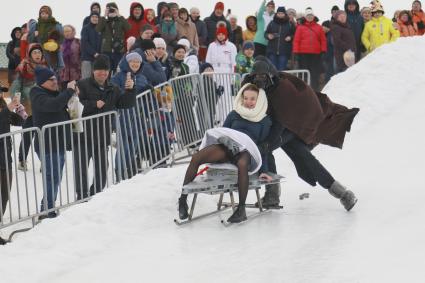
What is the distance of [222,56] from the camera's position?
1689 centimetres

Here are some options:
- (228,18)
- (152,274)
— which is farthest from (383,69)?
(152,274)

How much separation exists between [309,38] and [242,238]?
32.5 feet

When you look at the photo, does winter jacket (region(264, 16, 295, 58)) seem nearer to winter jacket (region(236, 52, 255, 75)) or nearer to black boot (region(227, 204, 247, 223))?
winter jacket (region(236, 52, 255, 75))

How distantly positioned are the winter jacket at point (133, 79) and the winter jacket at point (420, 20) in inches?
422

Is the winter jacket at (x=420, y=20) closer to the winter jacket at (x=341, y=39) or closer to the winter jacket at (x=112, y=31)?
the winter jacket at (x=341, y=39)

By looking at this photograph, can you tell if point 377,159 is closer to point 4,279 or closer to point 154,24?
point 4,279

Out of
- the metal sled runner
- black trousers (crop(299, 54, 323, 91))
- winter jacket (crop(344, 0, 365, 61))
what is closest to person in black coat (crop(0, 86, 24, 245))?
the metal sled runner

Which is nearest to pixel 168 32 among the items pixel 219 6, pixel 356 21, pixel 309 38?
pixel 219 6

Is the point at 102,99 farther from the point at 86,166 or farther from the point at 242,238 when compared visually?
the point at 242,238

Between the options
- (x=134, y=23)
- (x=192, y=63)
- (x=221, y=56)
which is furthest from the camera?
(x=134, y=23)

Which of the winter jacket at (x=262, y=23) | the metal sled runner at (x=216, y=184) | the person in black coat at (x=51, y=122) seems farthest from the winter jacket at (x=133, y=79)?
the winter jacket at (x=262, y=23)

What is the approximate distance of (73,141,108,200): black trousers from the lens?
33.3ft

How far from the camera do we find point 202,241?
8.41m

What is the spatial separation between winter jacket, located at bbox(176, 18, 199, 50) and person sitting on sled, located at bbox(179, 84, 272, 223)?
8.89 metres
